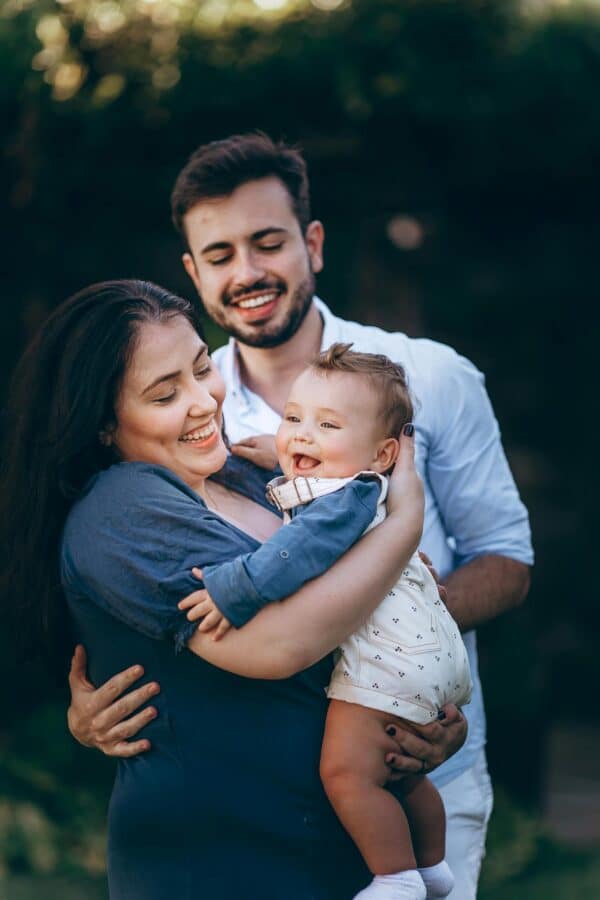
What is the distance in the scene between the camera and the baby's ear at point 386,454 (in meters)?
2.46

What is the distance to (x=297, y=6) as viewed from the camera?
196 inches

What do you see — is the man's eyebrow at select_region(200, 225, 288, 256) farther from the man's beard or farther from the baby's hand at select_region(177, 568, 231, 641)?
the baby's hand at select_region(177, 568, 231, 641)

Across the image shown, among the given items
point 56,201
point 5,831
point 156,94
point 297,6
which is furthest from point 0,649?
point 297,6

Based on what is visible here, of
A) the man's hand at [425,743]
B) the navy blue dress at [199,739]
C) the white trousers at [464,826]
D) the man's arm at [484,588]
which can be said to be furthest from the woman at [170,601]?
the white trousers at [464,826]

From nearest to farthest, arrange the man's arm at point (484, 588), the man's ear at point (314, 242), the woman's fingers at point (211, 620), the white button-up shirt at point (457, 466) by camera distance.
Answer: the woman's fingers at point (211, 620)
the man's arm at point (484, 588)
the white button-up shirt at point (457, 466)
the man's ear at point (314, 242)

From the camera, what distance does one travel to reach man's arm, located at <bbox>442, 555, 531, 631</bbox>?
303cm

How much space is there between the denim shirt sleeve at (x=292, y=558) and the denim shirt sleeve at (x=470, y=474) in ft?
3.06

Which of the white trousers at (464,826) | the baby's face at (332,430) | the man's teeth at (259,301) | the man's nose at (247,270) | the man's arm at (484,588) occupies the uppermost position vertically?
the man's nose at (247,270)

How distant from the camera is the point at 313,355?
9.35 ft

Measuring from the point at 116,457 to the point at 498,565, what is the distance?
118 centimetres

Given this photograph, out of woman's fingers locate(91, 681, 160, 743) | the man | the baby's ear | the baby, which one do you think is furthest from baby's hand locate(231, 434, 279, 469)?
woman's fingers locate(91, 681, 160, 743)

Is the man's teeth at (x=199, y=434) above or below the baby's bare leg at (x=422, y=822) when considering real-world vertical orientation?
above

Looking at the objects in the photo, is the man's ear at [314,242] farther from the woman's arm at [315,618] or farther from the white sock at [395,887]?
the white sock at [395,887]

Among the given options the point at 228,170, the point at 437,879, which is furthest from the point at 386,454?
the point at 228,170
